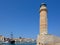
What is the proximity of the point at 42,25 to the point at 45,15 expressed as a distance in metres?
0.34

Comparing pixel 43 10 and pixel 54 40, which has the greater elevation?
pixel 43 10

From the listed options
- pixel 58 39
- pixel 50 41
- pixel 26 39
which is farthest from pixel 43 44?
pixel 26 39

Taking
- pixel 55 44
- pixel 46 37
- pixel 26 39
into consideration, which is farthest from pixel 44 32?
pixel 26 39

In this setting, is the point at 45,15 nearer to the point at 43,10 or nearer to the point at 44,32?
the point at 43,10

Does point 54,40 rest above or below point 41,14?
below

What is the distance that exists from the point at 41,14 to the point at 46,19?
0.74 ft

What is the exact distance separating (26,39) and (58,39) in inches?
7415

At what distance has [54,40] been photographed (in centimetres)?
→ 483

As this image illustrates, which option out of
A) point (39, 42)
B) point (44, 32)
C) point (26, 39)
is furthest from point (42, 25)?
point (26, 39)

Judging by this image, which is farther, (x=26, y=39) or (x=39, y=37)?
(x=26, y=39)

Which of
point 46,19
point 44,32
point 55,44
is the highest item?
point 46,19

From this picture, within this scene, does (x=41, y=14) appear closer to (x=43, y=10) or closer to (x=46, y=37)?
(x=43, y=10)

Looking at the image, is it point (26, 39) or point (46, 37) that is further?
point (26, 39)

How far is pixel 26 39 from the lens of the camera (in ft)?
630
